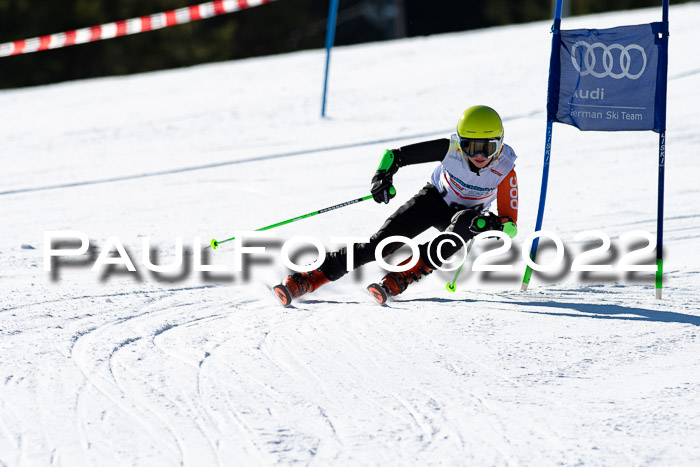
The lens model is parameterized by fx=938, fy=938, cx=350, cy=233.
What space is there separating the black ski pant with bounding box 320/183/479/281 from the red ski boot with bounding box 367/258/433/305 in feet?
0.19

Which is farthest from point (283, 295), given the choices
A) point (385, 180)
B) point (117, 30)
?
Answer: point (117, 30)

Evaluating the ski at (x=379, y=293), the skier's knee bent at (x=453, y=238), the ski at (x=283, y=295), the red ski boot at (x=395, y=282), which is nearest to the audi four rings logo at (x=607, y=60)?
the skier's knee bent at (x=453, y=238)

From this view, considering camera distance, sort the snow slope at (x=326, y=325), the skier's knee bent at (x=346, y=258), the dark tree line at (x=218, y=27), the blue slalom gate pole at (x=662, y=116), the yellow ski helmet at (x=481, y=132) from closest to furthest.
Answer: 1. the snow slope at (x=326, y=325)
2. the blue slalom gate pole at (x=662, y=116)
3. the yellow ski helmet at (x=481, y=132)
4. the skier's knee bent at (x=346, y=258)
5. the dark tree line at (x=218, y=27)

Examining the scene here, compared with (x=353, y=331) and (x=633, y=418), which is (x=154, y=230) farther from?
(x=633, y=418)

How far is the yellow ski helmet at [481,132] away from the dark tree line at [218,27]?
23617 millimetres

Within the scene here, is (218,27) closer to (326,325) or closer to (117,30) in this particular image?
(117,30)

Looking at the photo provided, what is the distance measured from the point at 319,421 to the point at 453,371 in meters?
0.79

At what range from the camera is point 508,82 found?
1212cm

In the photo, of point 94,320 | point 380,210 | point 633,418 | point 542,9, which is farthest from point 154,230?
point 542,9

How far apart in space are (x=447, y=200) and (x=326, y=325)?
127cm

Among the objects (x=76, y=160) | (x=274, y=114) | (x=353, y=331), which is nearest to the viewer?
(x=353, y=331)

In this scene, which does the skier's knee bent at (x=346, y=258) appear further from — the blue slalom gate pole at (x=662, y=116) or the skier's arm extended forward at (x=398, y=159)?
the blue slalom gate pole at (x=662, y=116)

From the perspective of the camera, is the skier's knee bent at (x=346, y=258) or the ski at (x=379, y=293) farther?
the skier's knee bent at (x=346, y=258)

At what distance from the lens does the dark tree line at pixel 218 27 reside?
92.0 feet
